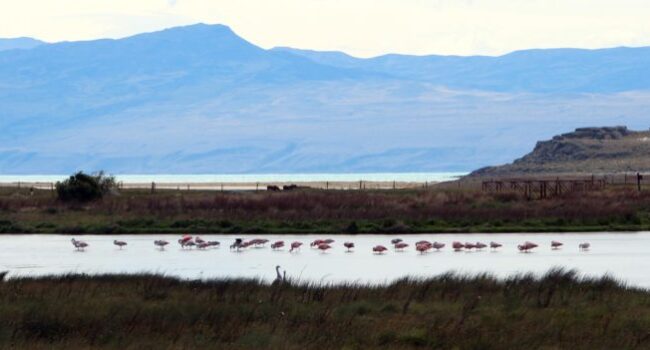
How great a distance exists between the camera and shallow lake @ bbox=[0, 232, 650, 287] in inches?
1391

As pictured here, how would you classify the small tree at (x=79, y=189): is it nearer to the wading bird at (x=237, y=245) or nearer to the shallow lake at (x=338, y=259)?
the shallow lake at (x=338, y=259)

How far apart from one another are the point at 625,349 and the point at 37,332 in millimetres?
8682

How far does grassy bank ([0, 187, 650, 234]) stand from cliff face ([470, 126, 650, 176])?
60821 millimetres

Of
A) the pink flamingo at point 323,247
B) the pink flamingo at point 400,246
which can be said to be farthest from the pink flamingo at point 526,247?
the pink flamingo at point 323,247

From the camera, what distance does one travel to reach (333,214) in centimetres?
5919

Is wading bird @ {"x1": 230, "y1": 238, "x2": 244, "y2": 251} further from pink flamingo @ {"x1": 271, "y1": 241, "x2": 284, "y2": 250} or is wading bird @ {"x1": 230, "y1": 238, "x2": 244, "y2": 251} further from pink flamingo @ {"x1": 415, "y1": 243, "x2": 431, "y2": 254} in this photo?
pink flamingo @ {"x1": 415, "y1": 243, "x2": 431, "y2": 254}

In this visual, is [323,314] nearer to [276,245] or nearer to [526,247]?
[526,247]

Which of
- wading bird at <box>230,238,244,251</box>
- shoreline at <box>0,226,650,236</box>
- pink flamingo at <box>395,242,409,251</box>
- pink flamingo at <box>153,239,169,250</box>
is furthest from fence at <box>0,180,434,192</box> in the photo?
pink flamingo at <box>395,242,409,251</box>

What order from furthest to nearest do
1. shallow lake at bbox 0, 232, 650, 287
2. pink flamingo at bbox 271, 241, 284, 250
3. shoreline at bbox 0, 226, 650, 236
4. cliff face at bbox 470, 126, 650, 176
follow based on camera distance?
cliff face at bbox 470, 126, 650, 176 < shoreline at bbox 0, 226, 650, 236 < pink flamingo at bbox 271, 241, 284, 250 < shallow lake at bbox 0, 232, 650, 287

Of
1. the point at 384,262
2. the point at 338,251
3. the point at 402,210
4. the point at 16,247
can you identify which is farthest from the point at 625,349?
the point at 402,210

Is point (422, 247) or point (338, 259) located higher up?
point (422, 247)

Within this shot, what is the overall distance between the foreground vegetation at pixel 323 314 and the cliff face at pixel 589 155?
9927 centimetres

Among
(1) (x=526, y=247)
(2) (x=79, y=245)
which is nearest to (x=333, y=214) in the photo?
(2) (x=79, y=245)

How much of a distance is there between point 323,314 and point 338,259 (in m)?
18.1
